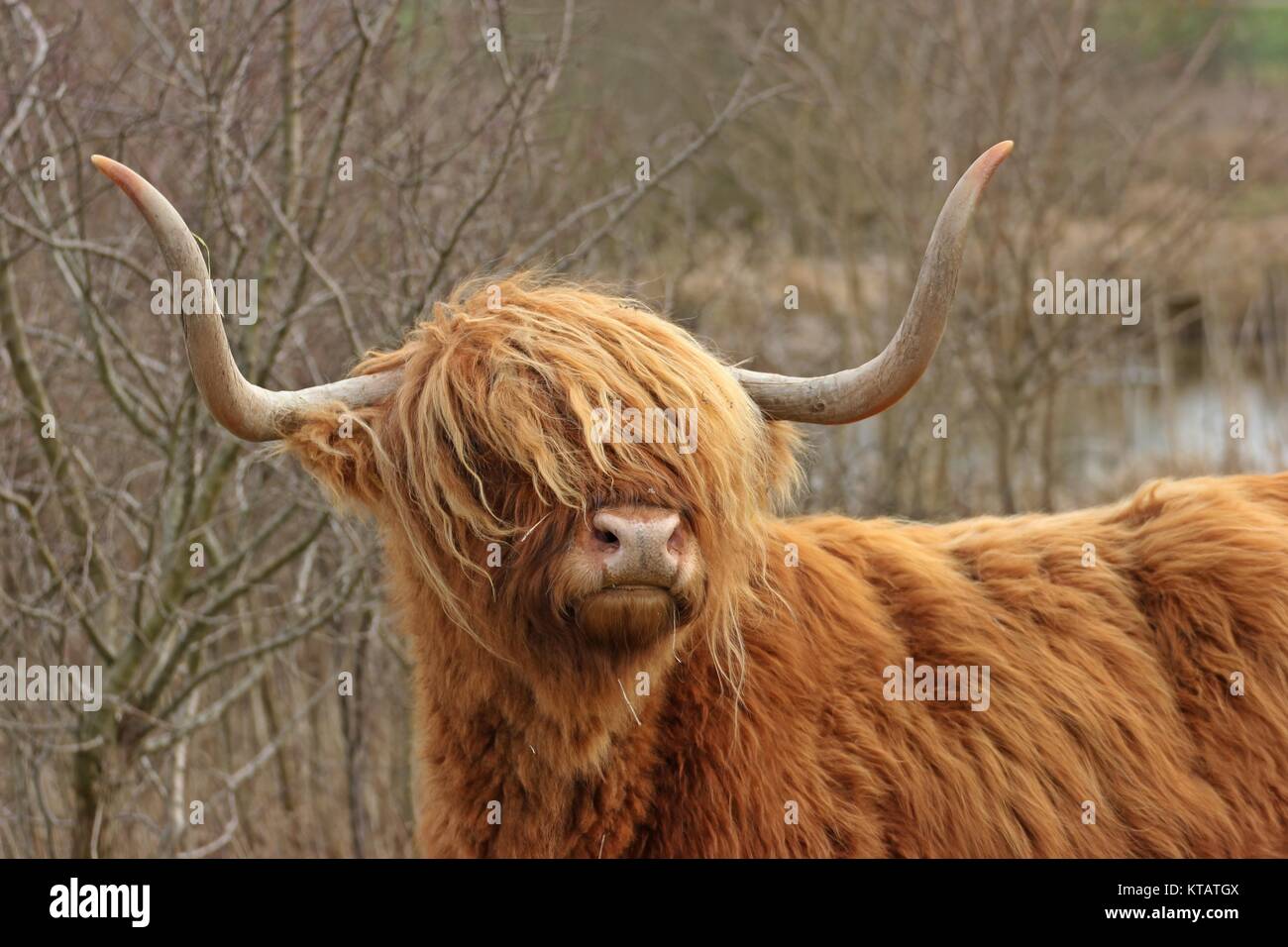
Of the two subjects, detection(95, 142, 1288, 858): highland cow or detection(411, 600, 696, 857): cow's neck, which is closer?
detection(95, 142, 1288, 858): highland cow

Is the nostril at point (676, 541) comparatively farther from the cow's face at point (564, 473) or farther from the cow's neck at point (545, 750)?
the cow's neck at point (545, 750)

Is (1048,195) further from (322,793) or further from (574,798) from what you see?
(574,798)

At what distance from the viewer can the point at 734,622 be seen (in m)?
3.20

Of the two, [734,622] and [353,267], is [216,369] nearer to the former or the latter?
[734,622]

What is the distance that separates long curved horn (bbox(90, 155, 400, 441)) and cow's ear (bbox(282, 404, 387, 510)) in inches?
1.5

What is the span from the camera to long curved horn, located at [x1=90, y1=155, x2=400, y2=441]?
2727 mm

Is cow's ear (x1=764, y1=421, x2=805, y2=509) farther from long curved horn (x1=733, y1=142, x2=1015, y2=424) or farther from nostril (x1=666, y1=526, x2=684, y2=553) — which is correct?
nostril (x1=666, y1=526, x2=684, y2=553)

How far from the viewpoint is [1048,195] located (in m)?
8.25

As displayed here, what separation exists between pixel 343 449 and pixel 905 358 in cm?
129

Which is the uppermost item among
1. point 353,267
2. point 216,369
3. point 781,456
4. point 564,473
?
point 353,267

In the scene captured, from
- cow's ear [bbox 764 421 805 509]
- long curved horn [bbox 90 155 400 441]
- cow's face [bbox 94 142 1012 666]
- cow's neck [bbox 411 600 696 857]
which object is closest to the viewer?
long curved horn [bbox 90 155 400 441]

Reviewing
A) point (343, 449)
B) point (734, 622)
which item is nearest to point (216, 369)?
point (343, 449)

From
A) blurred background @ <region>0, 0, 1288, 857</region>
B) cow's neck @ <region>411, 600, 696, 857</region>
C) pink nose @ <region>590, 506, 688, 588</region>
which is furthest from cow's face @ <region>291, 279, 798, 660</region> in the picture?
blurred background @ <region>0, 0, 1288, 857</region>
